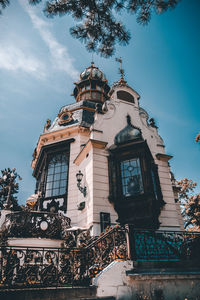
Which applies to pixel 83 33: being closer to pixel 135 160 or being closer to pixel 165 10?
pixel 165 10

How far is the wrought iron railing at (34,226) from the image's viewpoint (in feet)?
31.1

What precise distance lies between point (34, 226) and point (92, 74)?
20708 mm

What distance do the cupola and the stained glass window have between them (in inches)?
508

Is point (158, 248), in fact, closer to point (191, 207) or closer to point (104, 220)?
point (104, 220)

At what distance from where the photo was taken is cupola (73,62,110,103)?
938 inches

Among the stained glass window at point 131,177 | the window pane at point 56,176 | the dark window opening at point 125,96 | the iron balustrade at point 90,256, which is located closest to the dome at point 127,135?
the stained glass window at point 131,177

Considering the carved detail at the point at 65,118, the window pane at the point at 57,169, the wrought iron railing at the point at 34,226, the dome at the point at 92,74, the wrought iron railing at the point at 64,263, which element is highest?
the dome at the point at 92,74

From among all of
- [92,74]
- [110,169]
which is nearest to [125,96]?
[110,169]

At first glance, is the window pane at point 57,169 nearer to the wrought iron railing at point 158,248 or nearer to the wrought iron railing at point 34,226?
the wrought iron railing at point 34,226

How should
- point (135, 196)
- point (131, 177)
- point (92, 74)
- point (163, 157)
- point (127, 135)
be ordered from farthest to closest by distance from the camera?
point (92, 74), point (163, 157), point (127, 135), point (131, 177), point (135, 196)

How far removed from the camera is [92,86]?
24500mm

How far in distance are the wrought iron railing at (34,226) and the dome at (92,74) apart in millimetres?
19328

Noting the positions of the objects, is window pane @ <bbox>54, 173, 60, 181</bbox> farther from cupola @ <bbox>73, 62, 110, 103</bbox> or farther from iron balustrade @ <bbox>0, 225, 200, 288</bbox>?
cupola @ <bbox>73, 62, 110, 103</bbox>

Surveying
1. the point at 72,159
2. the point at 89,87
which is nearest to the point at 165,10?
the point at 72,159
